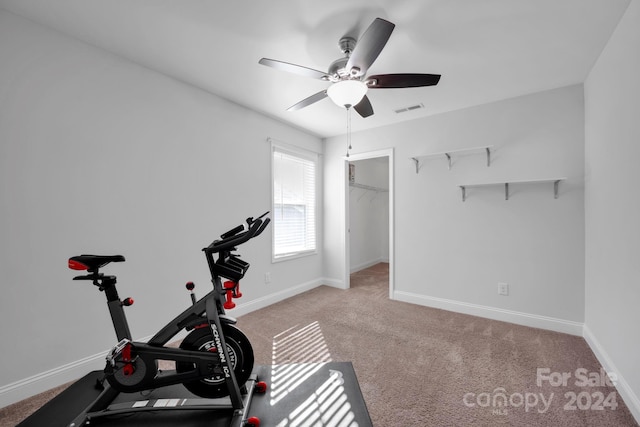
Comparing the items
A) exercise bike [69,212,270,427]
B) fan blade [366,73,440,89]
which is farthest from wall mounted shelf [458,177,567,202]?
exercise bike [69,212,270,427]

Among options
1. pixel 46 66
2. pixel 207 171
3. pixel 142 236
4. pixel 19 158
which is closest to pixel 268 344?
pixel 142 236

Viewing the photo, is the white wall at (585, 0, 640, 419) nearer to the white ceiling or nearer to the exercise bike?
the white ceiling

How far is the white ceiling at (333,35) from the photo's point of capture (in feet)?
5.87

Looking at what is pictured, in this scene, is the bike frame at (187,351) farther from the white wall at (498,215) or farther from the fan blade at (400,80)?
the white wall at (498,215)

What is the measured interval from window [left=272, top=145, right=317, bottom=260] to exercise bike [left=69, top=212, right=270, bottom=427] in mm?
2100

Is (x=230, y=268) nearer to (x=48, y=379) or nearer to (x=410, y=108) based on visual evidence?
(x=48, y=379)

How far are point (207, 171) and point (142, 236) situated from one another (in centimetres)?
92

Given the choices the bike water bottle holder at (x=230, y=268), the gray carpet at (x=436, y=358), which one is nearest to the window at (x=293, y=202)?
the gray carpet at (x=436, y=358)

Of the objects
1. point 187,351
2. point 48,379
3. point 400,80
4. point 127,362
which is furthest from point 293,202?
→ point 48,379

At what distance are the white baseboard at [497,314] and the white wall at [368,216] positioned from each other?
6.98 ft

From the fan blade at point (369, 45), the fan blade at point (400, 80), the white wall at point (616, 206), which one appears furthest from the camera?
the fan blade at point (400, 80)

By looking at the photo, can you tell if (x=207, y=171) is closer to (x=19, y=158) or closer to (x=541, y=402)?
(x=19, y=158)

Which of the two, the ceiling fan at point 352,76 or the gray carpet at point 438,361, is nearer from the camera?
the gray carpet at point 438,361

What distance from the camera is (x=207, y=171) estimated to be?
3.00 m
